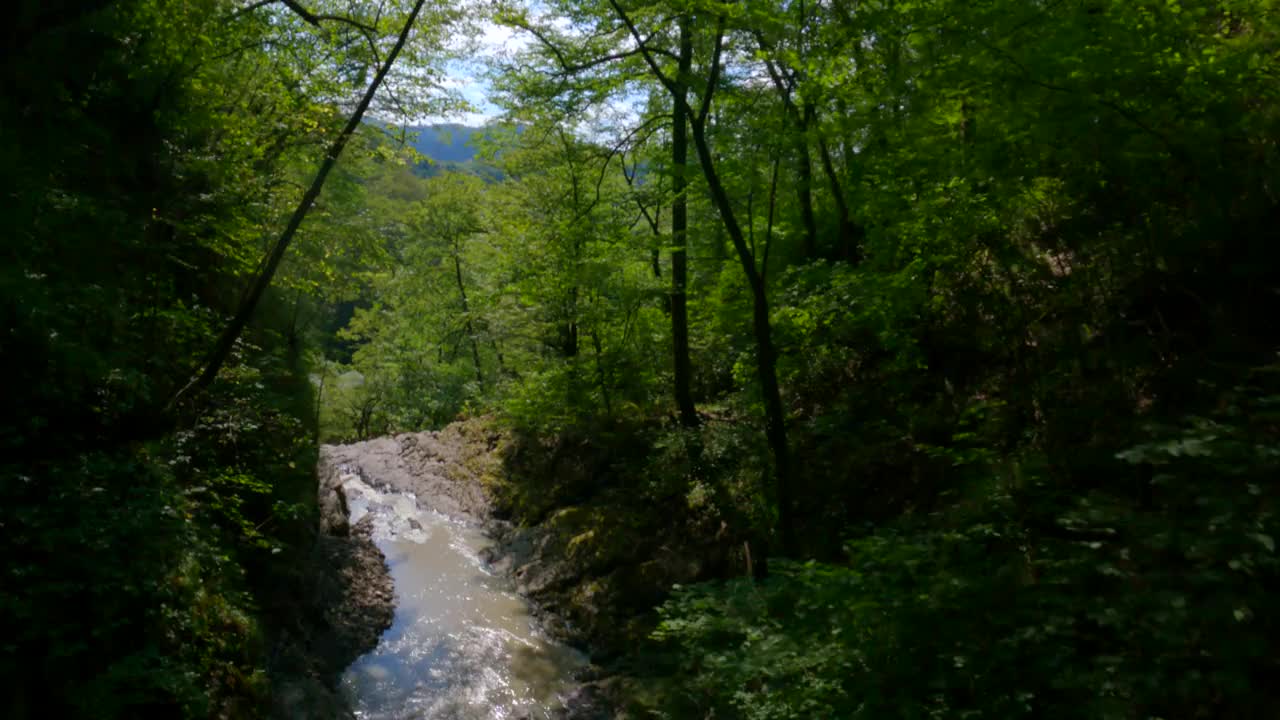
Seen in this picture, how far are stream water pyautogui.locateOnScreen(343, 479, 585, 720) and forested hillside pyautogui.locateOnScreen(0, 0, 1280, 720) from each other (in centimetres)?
91

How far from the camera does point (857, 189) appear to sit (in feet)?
30.5

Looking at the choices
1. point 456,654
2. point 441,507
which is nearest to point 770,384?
point 456,654

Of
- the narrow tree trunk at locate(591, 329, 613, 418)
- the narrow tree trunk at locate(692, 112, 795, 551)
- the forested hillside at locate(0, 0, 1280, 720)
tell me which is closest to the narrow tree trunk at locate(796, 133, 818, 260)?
the forested hillside at locate(0, 0, 1280, 720)

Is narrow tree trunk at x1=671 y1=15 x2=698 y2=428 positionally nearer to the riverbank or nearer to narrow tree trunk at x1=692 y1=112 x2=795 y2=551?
narrow tree trunk at x1=692 y1=112 x2=795 y2=551

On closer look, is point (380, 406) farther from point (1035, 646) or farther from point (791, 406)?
point (1035, 646)

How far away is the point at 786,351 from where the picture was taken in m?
8.81

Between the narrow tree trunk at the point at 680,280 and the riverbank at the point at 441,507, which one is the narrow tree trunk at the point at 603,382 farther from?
the riverbank at the point at 441,507

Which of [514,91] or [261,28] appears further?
[514,91]

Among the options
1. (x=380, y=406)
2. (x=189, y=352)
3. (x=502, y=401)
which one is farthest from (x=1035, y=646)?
(x=380, y=406)

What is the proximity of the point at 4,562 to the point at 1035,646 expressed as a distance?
605 cm

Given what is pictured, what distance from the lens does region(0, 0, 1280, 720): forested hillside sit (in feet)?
11.6

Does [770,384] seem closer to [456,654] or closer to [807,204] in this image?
[807,204]

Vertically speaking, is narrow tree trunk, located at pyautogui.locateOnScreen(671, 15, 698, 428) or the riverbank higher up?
narrow tree trunk, located at pyautogui.locateOnScreen(671, 15, 698, 428)

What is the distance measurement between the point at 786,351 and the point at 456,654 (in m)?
6.14
